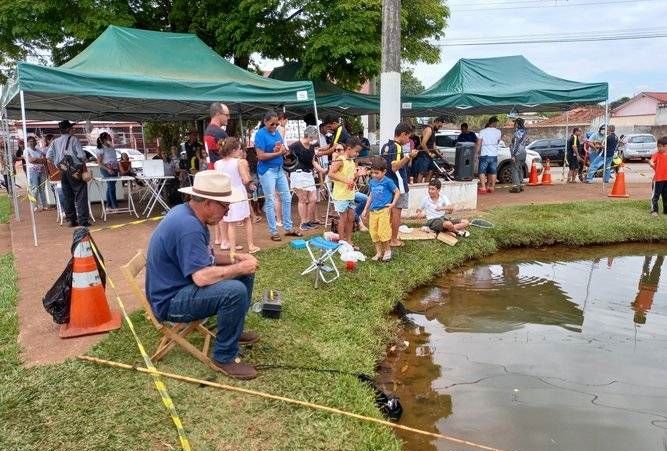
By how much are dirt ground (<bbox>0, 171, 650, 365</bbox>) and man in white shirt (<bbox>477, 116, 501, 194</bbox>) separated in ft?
Answer: 1.54

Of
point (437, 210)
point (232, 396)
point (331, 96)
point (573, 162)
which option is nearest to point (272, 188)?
point (437, 210)

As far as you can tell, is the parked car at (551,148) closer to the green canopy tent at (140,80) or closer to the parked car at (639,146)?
the parked car at (639,146)

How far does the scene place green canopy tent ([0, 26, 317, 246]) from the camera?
696 cm

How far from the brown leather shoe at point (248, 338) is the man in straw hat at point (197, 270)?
478 millimetres

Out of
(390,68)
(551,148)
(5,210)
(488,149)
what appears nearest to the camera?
(390,68)

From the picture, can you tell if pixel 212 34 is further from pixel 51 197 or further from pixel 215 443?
pixel 215 443

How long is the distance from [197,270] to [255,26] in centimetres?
1111

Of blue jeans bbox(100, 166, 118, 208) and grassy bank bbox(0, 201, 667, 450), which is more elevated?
blue jeans bbox(100, 166, 118, 208)

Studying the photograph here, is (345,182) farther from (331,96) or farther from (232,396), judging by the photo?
(331,96)

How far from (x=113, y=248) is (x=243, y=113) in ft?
21.4

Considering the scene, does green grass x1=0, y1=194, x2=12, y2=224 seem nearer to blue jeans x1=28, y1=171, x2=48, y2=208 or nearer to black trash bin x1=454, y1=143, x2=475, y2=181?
blue jeans x1=28, y1=171, x2=48, y2=208

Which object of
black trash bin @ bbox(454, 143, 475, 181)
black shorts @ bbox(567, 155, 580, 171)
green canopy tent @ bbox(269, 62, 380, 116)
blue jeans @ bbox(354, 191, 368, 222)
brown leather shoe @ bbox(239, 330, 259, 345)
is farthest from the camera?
black shorts @ bbox(567, 155, 580, 171)

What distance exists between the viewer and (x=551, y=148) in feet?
78.1

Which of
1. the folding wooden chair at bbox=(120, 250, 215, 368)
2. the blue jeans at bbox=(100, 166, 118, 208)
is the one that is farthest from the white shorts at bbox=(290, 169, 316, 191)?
the blue jeans at bbox=(100, 166, 118, 208)
